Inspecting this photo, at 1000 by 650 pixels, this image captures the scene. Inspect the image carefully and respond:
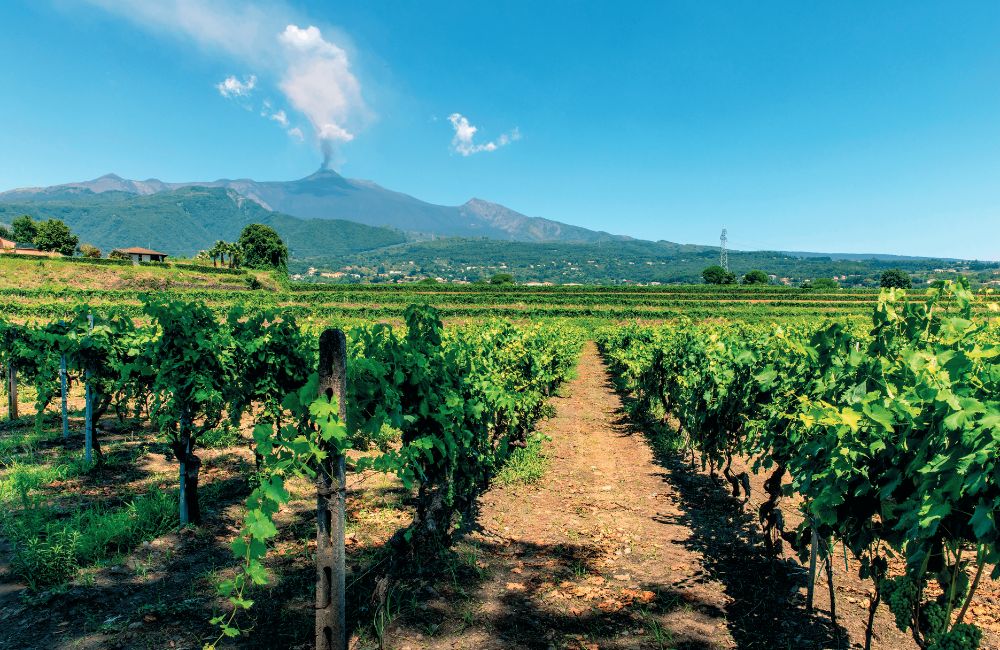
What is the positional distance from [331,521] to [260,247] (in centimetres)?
10643

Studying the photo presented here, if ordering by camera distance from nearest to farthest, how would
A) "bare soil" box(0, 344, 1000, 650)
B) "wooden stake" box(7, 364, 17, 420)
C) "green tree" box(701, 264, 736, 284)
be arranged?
"bare soil" box(0, 344, 1000, 650) → "wooden stake" box(7, 364, 17, 420) → "green tree" box(701, 264, 736, 284)

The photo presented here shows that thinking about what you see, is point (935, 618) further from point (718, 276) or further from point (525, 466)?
point (718, 276)

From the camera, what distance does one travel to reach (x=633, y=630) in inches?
157

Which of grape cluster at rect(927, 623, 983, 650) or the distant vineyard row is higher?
the distant vineyard row

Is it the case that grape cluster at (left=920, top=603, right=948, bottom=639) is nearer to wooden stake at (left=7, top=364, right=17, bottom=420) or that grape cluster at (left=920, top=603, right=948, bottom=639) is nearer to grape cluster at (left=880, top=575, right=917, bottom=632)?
grape cluster at (left=880, top=575, right=917, bottom=632)

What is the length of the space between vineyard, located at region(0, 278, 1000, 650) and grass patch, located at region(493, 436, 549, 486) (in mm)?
64

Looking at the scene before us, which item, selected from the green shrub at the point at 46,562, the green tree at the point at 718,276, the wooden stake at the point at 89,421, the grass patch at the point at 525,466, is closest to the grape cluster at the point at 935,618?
the grass patch at the point at 525,466

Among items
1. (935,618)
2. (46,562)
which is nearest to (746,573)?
(935,618)

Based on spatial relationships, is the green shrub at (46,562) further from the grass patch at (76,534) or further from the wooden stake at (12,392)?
the wooden stake at (12,392)

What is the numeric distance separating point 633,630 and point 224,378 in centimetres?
533

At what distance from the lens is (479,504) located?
271 inches

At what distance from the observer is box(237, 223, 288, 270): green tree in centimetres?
9662

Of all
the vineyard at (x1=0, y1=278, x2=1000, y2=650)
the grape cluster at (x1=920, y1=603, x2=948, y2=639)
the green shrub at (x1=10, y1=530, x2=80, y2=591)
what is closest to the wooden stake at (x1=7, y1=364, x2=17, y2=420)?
the vineyard at (x1=0, y1=278, x2=1000, y2=650)

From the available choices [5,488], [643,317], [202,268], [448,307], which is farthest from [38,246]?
[5,488]
